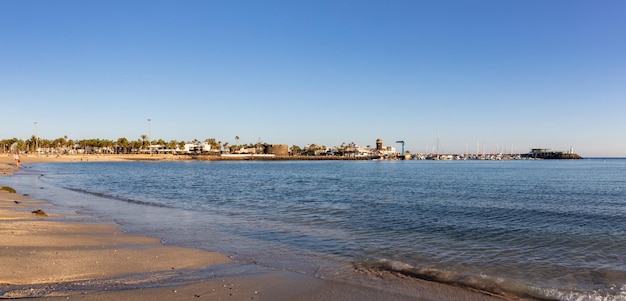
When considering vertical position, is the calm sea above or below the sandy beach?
below

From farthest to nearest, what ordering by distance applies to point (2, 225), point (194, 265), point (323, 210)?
point (323, 210)
point (2, 225)
point (194, 265)

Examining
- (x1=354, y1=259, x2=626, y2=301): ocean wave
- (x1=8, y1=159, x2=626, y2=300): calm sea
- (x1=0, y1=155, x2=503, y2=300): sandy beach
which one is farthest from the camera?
(x1=8, y1=159, x2=626, y2=300): calm sea

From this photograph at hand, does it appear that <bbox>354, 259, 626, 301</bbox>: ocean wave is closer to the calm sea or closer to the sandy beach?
the calm sea

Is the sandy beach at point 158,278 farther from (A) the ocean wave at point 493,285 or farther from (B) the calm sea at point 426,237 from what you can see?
(B) the calm sea at point 426,237

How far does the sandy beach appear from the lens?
27.9ft

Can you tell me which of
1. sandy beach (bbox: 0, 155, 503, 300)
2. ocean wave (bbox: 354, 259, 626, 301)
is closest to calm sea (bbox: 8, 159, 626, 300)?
ocean wave (bbox: 354, 259, 626, 301)

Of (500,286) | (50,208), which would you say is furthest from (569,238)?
(50,208)

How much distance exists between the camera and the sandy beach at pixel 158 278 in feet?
27.9

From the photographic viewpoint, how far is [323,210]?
25922 millimetres

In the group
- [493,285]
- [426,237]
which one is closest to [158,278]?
[493,285]

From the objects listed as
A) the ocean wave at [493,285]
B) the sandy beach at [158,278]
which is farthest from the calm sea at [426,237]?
the sandy beach at [158,278]

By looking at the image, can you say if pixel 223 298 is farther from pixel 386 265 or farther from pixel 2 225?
pixel 2 225

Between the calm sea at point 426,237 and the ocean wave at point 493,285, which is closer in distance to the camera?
the ocean wave at point 493,285

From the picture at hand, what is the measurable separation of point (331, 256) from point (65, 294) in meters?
7.55
